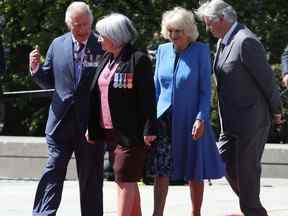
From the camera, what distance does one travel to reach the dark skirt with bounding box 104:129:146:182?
20.5ft

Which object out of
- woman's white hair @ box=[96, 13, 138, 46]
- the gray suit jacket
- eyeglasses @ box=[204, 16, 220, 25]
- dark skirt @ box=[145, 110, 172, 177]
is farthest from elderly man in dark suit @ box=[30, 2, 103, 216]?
the gray suit jacket

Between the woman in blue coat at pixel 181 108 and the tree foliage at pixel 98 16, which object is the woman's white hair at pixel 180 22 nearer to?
the woman in blue coat at pixel 181 108

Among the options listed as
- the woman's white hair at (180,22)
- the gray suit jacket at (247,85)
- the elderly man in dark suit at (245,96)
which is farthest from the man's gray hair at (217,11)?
the woman's white hair at (180,22)

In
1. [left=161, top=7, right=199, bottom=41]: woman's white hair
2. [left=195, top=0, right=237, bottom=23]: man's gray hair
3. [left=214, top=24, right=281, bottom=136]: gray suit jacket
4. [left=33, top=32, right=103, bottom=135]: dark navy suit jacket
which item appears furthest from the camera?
[left=161, top=7, right=199, bottom=41]: woman's white hair

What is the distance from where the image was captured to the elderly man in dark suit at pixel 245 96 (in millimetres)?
6531

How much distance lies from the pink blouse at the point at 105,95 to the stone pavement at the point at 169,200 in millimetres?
1848

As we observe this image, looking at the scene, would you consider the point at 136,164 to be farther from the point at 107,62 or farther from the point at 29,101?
the point at 29,101

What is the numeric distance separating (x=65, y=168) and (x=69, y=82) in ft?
2.13

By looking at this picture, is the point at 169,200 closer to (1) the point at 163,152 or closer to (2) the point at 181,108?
(1) the point at 163,152

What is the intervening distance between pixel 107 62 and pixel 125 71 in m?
0.26

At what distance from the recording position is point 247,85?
657 cm

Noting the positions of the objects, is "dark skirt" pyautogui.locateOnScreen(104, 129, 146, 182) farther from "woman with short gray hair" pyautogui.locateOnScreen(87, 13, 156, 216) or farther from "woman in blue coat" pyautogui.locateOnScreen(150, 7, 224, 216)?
"woman in blue coat" pyautogui.locateOnScreen(150, 7, 224, 216)

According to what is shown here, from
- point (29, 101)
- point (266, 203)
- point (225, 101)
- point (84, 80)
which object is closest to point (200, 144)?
point (225, 101)

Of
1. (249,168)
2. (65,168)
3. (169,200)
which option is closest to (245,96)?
(249,168)
